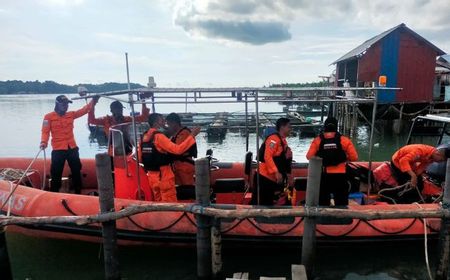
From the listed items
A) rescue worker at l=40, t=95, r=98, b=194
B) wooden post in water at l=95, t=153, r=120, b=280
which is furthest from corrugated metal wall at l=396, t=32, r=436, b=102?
wooden post in water at l=95, t=153, r=120, b=280

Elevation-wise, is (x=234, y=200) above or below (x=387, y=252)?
above

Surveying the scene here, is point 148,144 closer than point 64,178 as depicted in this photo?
Yes

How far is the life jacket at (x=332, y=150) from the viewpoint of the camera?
4.47 metres

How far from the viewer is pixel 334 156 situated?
451 cm

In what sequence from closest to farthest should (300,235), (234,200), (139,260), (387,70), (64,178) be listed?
(300,235), (139,260), (234,200), (64,178), (387,70)

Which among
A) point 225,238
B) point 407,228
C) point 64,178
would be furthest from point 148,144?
point 407,228

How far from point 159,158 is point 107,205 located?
0.98 metres

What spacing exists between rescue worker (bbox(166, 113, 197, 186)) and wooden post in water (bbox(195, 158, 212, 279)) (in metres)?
0.92

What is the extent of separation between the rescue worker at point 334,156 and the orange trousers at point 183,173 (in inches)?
66.0

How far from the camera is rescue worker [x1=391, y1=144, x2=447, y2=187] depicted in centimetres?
495

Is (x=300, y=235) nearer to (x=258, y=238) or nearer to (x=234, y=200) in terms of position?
(x=258, y=238)

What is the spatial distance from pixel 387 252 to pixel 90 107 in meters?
5.02

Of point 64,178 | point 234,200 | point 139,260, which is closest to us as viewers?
point 139,260

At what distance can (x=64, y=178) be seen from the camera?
249 inches
